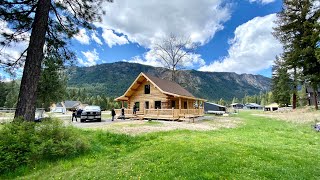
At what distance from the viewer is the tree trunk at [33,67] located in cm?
720

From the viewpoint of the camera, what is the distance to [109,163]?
22.0 ft

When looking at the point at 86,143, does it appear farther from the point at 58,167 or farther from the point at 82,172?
the point at 82,172

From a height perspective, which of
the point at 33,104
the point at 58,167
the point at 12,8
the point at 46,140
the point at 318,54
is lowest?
the point at 58,167

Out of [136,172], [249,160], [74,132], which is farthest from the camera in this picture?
[74,132]

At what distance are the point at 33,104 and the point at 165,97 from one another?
22046 mm

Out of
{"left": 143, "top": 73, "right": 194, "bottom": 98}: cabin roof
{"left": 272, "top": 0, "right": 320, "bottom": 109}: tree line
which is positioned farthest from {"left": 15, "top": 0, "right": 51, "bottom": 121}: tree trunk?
{"left": 272, "top": 0, "right": 320, "bottom": 109}: tree line

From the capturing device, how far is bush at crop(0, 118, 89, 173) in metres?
6.38

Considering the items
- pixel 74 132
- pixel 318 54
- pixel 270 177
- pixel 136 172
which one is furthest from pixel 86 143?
pixel 318 54

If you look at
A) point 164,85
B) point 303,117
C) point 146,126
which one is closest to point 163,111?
point 164,85

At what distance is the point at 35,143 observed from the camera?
23.1ft

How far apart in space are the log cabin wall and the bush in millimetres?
20859

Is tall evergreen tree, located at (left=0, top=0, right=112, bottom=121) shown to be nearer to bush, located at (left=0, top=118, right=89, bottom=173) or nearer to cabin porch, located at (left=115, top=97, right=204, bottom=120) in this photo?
bush, located at (left=0, top=118, right=89, bottom=173)

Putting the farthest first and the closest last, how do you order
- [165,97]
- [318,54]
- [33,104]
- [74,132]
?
1. [165,97]
2. [318,54]
3. [74,132]
4. [33,104]

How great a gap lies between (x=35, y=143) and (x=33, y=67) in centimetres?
249
